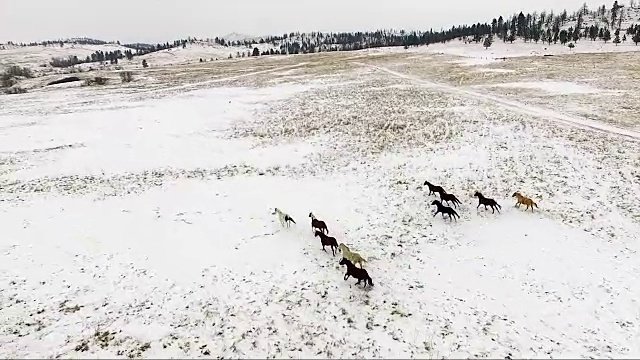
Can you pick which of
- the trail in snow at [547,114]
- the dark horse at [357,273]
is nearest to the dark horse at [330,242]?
the dark horse at [357,273]

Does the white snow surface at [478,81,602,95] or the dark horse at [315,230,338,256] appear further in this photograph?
the white snow surface at [478,81,602,95]

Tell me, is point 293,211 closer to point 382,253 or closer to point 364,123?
point 382,253

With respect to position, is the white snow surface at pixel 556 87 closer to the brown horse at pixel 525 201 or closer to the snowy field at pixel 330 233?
the snowy field at pixel 330 233

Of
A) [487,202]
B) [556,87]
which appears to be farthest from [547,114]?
Result: [487,202]

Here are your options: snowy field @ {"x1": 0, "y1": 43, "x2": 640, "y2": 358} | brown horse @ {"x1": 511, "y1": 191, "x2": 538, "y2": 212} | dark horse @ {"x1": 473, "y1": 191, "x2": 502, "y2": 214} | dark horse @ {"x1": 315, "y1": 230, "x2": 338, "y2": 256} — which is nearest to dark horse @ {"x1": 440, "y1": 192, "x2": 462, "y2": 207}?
snowy field @ {"x1": 0, "y1": 43, "x2": 640, "y2": 358}

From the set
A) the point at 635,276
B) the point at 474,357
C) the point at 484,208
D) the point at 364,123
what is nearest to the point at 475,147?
the point at 484,208

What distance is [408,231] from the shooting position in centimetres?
1755

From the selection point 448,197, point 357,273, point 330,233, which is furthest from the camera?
point 448,197

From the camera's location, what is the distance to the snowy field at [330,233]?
11414 millimetres

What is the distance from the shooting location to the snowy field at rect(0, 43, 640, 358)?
11414 millimetres

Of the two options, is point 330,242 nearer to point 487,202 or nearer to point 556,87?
point 487,202

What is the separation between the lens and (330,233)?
693 inches

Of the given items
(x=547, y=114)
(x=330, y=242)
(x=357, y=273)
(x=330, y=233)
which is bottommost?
(x=330, y=233)

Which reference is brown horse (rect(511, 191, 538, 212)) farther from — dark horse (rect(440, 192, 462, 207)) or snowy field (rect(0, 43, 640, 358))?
dark horse (rect(440, 192, 462, 207))
